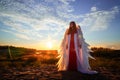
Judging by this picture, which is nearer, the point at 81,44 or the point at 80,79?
the point at 80,79

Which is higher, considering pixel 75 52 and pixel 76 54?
pixel 75 52

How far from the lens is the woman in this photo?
10352 millimetres

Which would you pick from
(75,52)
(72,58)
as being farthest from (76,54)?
(72,58)

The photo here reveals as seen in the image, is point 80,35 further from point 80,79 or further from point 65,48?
point 80,79

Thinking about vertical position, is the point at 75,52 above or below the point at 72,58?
above

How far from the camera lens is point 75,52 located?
1048cm

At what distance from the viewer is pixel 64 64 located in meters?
10.7

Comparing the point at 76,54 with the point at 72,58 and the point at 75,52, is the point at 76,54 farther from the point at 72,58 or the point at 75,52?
the point at 72,58

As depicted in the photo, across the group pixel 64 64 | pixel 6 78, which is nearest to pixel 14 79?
pixel 6 78

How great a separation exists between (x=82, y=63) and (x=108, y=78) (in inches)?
76.8

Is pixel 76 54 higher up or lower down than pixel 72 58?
higher up

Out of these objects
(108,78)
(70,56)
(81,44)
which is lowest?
(108,78)

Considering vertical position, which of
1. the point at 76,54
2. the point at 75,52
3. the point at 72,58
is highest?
the point at 75,52

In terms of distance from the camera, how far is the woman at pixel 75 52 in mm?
10352
